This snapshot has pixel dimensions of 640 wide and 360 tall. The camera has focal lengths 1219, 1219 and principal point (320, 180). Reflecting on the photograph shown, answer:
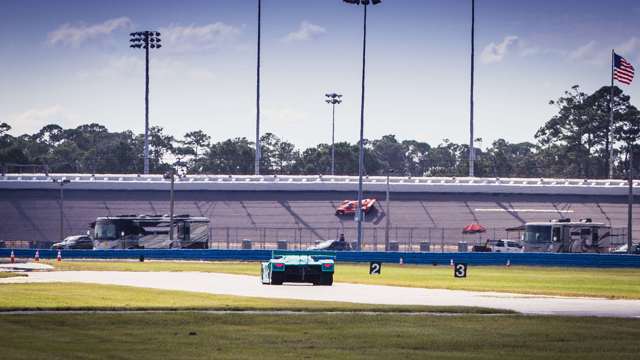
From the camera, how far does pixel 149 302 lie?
35719 millimetres

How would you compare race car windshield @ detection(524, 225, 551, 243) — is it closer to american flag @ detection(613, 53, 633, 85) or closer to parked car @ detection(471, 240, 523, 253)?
parked car @ detection(471, 240, 523, 253)

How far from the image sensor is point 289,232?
108 metres

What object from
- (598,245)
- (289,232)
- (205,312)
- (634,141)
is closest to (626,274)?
(598,245)

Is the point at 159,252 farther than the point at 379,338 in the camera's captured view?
Yes

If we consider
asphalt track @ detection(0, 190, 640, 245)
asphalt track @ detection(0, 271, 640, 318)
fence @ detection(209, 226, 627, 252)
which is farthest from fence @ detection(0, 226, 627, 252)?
asphalt track @ detection(0, 271, 640, 318)

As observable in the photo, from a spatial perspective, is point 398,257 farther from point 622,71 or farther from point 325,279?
point 622,71

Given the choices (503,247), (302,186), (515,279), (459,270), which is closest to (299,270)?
(459,270)

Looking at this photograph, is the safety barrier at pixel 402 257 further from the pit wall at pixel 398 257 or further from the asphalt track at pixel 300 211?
the asphalt track at pixel 300 211

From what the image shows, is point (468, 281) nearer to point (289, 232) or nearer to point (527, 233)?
point (527, 233)

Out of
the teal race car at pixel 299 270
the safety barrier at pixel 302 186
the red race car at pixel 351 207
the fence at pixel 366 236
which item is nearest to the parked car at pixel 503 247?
the fence at pixel 366 236

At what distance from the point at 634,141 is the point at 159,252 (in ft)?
410

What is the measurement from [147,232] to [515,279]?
39.7 meters

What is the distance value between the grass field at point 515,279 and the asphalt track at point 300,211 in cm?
3424

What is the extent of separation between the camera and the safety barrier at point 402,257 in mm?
74375
